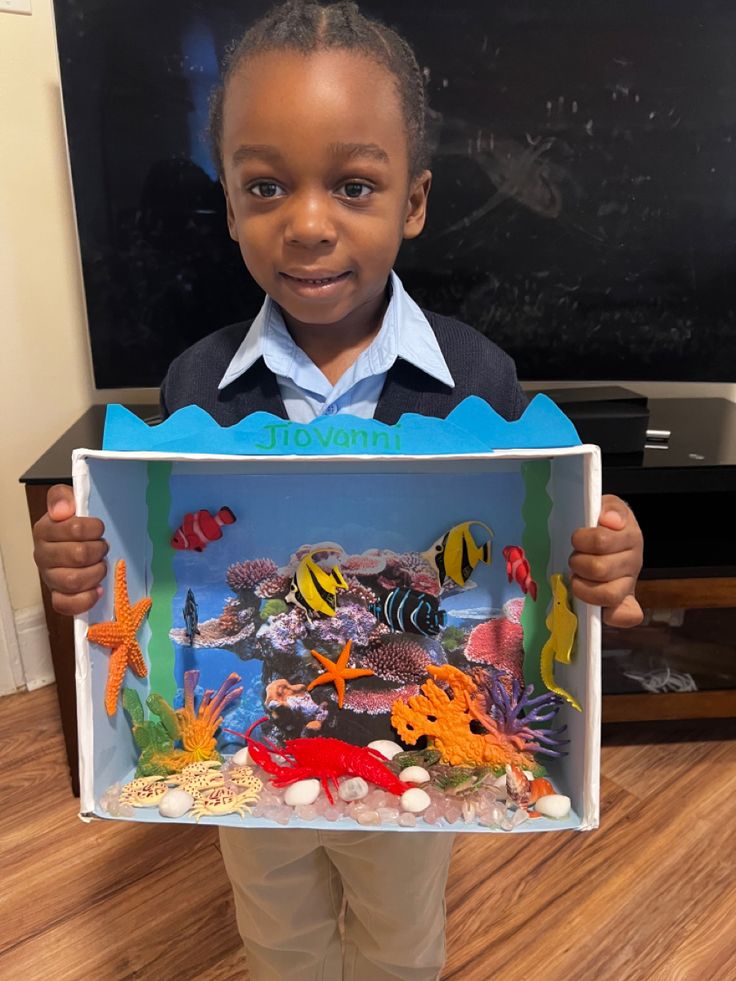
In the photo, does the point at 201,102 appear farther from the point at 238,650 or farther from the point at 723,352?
the point at 723,352

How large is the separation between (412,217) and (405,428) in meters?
0.31

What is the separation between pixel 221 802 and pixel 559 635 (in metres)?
0.30

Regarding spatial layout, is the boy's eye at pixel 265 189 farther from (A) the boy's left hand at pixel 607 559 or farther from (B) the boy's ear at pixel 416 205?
(A) the boy's left hand at pixel 607 559

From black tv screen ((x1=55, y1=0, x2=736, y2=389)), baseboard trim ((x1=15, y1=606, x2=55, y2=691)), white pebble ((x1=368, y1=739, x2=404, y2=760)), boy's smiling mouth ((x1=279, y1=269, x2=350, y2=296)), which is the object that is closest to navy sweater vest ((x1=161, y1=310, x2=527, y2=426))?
boy's smiling mouth ((x1=279, y1=269, x2=350, y2=296))

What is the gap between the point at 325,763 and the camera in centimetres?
61

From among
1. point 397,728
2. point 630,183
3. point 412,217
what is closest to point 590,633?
point 397,728

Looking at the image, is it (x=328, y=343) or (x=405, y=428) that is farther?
(x=328, y=343)

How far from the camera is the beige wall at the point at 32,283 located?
1.25 meters

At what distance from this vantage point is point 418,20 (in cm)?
115

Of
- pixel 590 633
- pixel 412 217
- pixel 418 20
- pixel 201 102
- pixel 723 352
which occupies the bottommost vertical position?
pixel 590 633

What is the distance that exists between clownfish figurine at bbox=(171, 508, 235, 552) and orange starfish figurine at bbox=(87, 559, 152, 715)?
0.19 ft

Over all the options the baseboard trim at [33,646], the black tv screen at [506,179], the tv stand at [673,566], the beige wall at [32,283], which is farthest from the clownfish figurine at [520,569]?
the baseboard trim at [33,646]

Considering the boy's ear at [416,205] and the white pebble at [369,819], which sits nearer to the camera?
the white pebble at [369,819]

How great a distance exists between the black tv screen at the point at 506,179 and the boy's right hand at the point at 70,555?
801 millimetres
